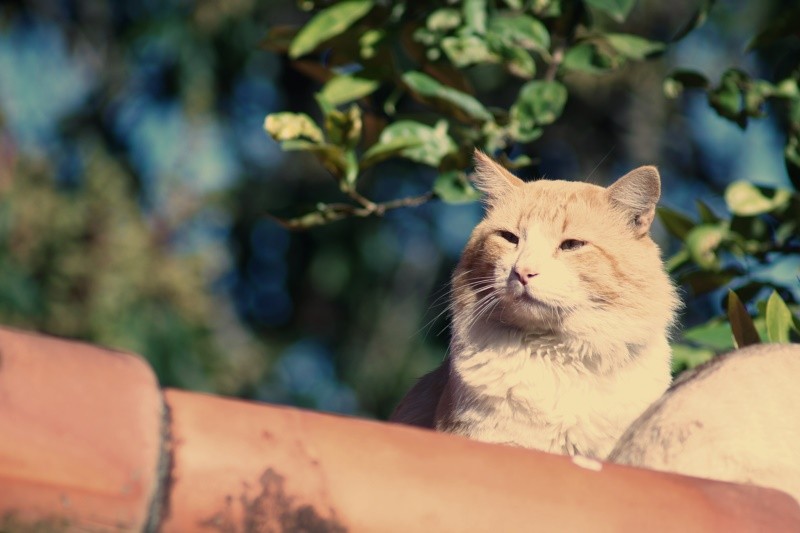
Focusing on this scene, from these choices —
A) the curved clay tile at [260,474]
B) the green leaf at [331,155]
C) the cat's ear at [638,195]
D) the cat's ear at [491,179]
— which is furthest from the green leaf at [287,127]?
the curved clay tile at [260,474]

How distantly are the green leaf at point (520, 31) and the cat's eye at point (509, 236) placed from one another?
1.54 feet

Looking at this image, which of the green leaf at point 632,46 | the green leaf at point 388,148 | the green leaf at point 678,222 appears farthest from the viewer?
the green leaf at point 678,222

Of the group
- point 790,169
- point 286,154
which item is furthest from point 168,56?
point 790,169

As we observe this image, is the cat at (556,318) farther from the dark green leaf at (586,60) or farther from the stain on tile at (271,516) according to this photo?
the stain on tile at (271,516)

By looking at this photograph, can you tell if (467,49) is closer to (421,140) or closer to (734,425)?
(421,140)

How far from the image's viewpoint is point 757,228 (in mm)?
2834

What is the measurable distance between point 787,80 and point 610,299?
860 millimetres

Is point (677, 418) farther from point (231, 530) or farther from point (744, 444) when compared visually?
point (231, 530)

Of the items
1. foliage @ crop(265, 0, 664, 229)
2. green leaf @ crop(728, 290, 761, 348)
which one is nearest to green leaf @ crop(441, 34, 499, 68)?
foliage @ crop(265, 0, 664, 229)

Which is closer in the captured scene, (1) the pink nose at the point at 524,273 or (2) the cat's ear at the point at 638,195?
(1) the pink nose at the point at 524,273

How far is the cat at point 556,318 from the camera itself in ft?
7.01

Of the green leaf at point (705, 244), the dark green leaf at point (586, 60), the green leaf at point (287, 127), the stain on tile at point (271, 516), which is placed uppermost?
the stain on tile at point (271, 516)

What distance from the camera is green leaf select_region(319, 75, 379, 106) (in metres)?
2.75

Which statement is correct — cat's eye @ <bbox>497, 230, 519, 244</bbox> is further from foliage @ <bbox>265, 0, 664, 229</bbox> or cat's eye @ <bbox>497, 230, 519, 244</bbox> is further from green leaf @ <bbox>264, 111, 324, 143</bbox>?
green leaf @ <bbox>264, 111, 324, 143</bbox>
